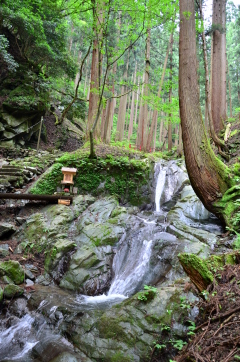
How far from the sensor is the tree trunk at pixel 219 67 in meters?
11.8

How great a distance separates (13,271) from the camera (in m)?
5.27

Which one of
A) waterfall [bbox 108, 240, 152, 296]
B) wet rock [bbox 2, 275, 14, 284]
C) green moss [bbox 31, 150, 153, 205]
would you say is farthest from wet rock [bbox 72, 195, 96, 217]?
wet rock [bbox 2, 275, 14, 284]

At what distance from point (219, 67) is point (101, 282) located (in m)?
11.7

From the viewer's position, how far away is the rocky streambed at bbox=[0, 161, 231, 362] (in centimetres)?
344

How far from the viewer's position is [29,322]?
430 cm

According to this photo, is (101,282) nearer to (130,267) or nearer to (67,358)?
(130,267)

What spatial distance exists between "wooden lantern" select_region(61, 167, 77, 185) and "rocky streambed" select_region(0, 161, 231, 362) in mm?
776

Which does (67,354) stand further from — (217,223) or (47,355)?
(217,223)

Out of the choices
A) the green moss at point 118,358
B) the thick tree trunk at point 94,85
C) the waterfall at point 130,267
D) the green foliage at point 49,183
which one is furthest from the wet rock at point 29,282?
the thick tree trunk at point 94,85

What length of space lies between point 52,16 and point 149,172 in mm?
9832

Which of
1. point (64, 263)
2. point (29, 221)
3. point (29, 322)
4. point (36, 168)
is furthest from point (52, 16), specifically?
point (29, 322)

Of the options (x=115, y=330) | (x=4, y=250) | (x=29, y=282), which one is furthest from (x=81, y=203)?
(x=115, y=330)

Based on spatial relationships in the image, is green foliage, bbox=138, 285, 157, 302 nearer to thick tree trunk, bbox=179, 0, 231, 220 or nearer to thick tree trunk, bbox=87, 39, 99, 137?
thick tree trunk, bbox=179, 0, 231, 220

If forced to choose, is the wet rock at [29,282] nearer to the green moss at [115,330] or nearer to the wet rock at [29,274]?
the wet rock at [29,274]
